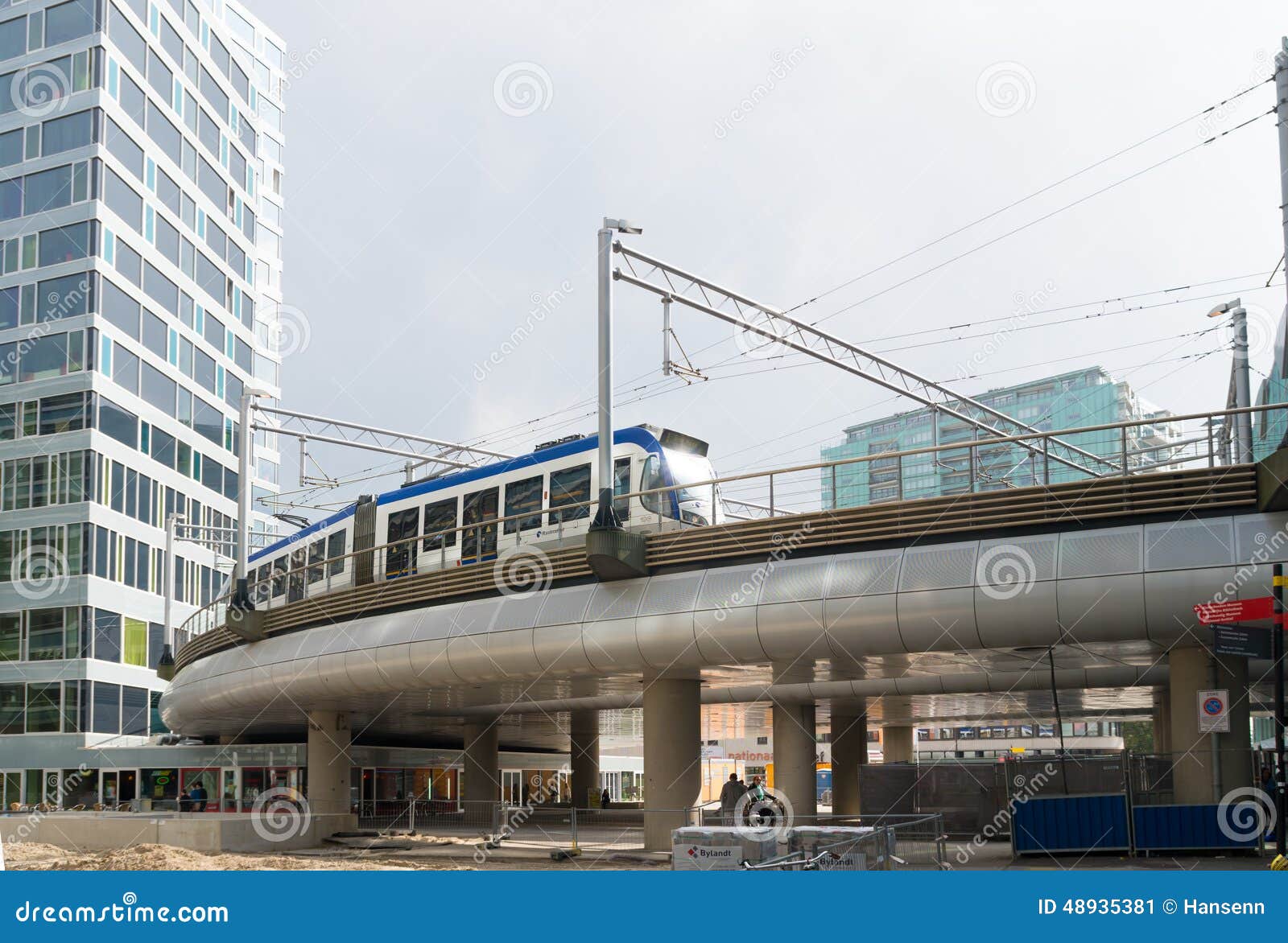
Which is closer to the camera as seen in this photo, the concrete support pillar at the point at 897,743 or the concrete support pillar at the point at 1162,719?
the concrete support pillar at the point at 1162,719

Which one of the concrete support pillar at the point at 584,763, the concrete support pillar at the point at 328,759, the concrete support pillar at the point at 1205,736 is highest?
the concrete support pillar at the point at 1205,736

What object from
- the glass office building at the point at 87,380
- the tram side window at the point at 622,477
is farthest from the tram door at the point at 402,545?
the glass office building at the point at 87,380

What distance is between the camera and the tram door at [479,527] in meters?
29.5

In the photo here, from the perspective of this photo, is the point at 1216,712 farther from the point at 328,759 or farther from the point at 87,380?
the point at 87,380

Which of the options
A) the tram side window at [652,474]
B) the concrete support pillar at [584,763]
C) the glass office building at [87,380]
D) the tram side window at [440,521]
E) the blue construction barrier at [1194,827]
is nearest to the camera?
the blue construction barrier at [1194,827]

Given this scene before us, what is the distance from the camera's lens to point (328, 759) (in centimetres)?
3653

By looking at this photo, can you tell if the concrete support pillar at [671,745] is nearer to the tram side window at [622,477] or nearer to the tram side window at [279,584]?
the tram side window at [622,477]

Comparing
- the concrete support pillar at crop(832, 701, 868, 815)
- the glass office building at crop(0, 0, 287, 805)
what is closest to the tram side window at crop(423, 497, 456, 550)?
the concrete support pillar at crop(832, 701, 868, 815)

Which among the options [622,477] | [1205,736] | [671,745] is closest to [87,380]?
[622,477]

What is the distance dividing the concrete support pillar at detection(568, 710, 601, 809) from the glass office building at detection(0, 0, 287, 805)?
16.3 meters

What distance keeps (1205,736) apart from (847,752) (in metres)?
27.2

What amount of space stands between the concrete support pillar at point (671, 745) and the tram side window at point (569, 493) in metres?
3.87

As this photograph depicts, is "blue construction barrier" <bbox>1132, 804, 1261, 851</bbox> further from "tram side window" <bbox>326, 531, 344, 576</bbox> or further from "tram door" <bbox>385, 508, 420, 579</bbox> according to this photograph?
"tram side window" <bbox>326, 531, 344, 576</bbox>

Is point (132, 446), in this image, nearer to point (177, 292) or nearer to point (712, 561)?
point (177, 292)
